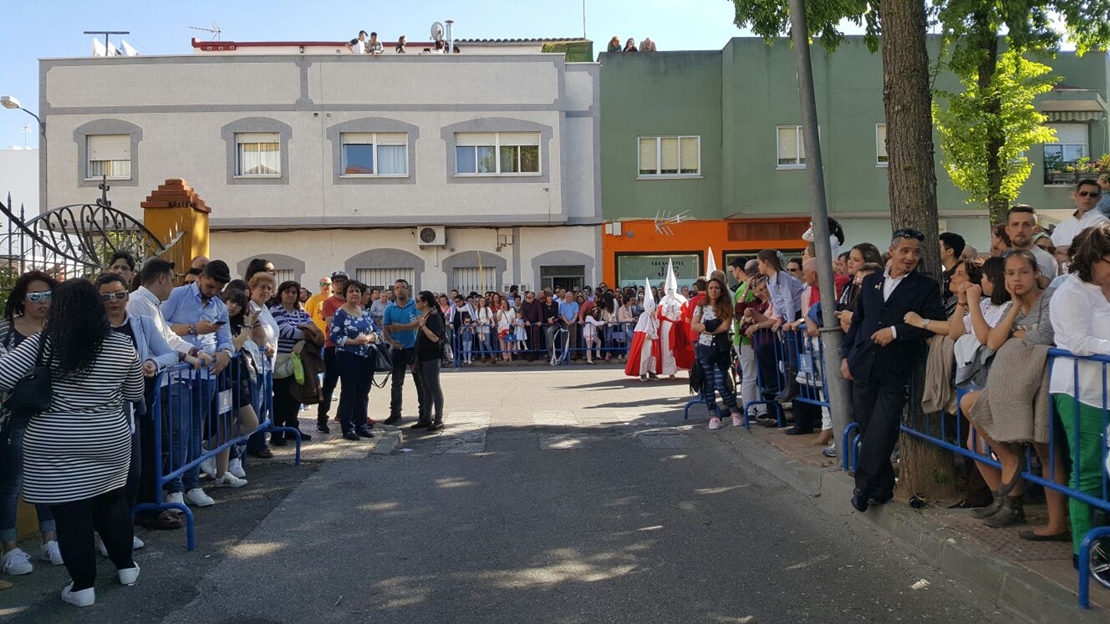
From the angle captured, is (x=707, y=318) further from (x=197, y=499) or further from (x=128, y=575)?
(x=128, y=575)

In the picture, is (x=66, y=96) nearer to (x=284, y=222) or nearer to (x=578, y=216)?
(x=284, y=222)

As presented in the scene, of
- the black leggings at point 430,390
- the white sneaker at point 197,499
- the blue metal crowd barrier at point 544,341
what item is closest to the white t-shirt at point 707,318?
the black leggings at point 430,390

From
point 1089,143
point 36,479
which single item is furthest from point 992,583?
point 1089,143

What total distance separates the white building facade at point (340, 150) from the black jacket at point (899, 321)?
21.9 metres

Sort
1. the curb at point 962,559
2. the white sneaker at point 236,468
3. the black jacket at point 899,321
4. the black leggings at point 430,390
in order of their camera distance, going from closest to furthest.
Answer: the curb at point 962,559, the black jacket at point 899,321, the white sneaker at point 236,468, the black leggings at point 430,390

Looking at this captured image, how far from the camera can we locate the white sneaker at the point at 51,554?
6.09m

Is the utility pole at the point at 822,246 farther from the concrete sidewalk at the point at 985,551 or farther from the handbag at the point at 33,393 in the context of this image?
the handbag at the point at 33,393

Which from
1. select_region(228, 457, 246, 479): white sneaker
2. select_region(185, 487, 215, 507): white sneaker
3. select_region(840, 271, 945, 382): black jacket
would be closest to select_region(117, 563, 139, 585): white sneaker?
select_region(185, 487, 215, 507): white sneaker

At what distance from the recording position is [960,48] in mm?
15422

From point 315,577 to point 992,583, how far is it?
3839 mm

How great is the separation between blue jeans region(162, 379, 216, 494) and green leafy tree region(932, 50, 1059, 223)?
40.9 feet

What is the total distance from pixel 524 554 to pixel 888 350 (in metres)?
2.83

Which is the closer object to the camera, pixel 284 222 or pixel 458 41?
pixel 284 222

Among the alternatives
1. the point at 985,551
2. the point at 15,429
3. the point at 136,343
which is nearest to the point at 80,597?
the point at 15,429
